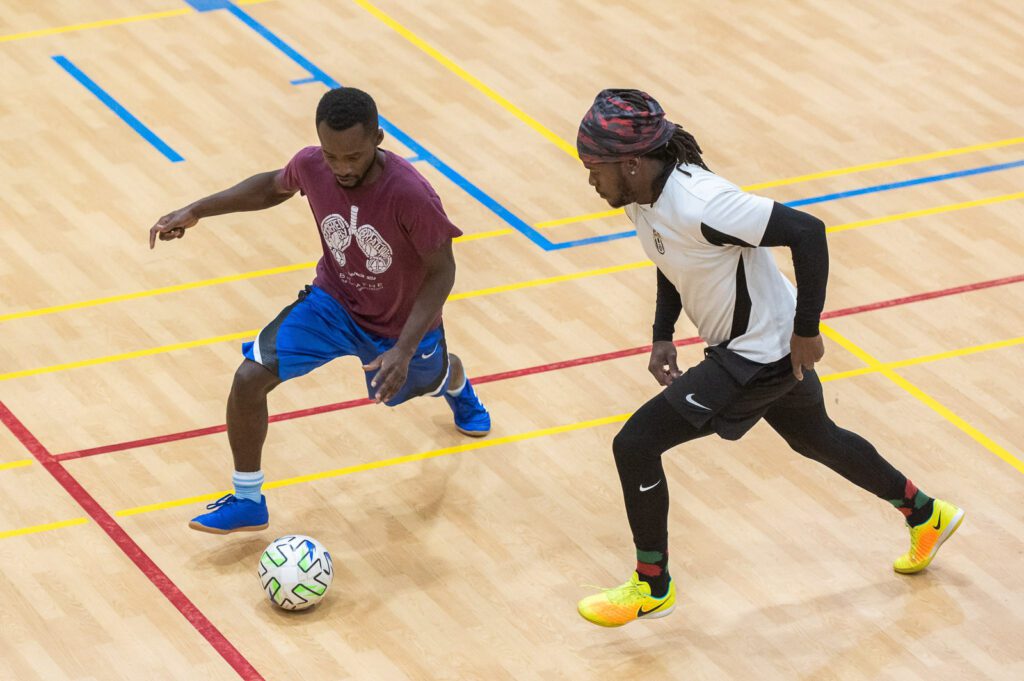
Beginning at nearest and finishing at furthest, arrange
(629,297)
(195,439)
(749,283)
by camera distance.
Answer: (749,283) < (195,439) < (629,297)

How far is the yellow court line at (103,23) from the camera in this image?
12955 millimetres

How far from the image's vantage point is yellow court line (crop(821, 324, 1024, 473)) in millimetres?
8773

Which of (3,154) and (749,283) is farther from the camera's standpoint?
(3,154)

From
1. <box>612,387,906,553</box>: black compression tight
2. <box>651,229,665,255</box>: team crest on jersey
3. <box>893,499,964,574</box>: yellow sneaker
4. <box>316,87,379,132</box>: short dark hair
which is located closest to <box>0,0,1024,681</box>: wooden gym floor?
<box>893,499,964,574</box>: yellow sneaker

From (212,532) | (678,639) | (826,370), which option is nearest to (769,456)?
(826,370)

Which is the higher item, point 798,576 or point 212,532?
point 798,576

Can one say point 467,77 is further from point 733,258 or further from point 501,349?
point 733,258

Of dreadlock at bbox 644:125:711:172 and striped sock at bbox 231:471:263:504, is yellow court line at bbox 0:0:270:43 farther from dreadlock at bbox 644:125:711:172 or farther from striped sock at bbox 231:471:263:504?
dreadlock at bbox 644:125:711:172

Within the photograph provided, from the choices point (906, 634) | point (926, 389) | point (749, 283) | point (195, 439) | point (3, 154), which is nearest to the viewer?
point (749, 283)

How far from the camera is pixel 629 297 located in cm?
1011

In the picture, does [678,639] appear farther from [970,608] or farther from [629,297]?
[629,297]

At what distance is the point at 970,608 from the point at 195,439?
352cm

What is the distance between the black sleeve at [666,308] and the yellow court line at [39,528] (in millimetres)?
2605

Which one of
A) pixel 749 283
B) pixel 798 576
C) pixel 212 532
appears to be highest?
pixel 749 283
